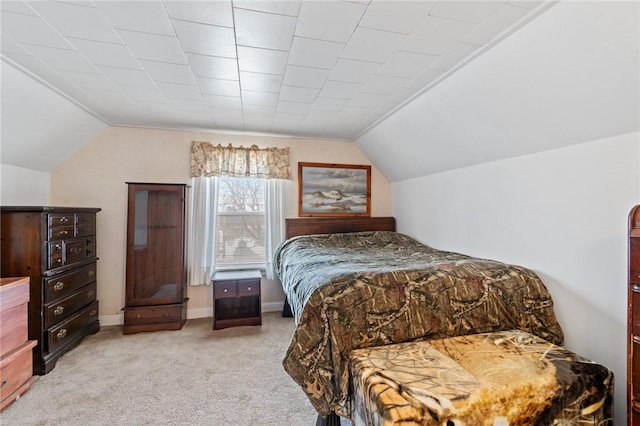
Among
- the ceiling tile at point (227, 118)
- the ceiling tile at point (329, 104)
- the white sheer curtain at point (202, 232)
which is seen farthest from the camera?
the white sheer curtain at point (202, 232)

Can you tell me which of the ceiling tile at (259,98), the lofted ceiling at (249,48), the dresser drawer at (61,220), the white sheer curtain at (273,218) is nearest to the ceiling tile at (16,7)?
the lofted ceiling at (249,48)

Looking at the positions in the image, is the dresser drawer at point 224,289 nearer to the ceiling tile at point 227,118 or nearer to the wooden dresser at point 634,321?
the ceiling tile at point 227,118

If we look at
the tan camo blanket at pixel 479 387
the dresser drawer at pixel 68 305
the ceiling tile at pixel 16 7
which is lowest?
the dresser drawer at pixel 68 305

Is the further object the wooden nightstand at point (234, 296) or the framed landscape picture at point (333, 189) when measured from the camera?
the framed landscape picture at point (333, 189)

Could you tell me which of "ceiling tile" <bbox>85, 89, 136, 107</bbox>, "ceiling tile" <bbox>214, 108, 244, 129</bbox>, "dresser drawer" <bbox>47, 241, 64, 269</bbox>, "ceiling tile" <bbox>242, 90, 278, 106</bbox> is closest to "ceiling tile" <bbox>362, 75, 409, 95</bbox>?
"ceiling tile" <bbox>242, 90, 278, 106</bbox>

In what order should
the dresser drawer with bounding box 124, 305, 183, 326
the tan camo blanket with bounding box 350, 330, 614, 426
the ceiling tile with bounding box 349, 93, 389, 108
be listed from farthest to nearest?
the dresser drawer with bounding box 124, 305, 183, 326
the ceiling tile with bounding box 349, 93, 389, 108
the tan camo blanket with bounding box 350, 330, 614, 426

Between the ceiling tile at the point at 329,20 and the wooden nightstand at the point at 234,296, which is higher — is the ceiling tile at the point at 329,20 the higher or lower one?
the higher one

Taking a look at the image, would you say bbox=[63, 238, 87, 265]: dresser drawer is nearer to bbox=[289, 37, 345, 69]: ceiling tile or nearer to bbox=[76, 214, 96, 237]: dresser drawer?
bbox=[76, 214, 96, 237]: dresser drawer

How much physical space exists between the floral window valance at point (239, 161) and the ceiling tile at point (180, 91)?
1.05 metres

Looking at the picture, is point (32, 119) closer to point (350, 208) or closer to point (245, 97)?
point (245, 97)

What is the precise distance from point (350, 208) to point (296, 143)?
1178mm

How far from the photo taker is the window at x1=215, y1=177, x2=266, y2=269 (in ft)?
12.2

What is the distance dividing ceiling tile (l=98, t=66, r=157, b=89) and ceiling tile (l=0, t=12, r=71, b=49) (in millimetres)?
316

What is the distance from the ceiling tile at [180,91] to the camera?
2.38 meters
